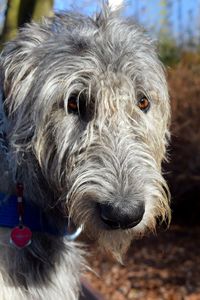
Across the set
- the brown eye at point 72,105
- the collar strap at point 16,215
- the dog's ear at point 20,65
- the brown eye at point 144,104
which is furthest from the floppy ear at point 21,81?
the brown eye at point 144,104

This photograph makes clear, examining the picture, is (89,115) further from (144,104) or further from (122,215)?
(122,215)

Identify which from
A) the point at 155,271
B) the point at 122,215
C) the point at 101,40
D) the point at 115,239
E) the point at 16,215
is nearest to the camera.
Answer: the point at 122,215

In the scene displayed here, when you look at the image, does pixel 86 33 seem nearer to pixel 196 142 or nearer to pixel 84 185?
pixel 84 185

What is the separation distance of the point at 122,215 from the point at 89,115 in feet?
1.60

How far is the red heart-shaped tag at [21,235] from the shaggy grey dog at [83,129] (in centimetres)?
6

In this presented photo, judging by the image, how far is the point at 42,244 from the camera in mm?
2912

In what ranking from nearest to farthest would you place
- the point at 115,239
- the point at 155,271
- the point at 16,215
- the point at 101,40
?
the point at 115,239 → the point at 101,40 → the point at 16,215 → the point at 155,271

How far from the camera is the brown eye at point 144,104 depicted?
275cm

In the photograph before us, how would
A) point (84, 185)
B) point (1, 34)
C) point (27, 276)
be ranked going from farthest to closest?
point (1, 34) < point (27, 276) < point (84, 185)

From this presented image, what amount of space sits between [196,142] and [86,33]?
414cm

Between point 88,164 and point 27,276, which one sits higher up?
point 88,164

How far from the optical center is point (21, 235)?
2.79 meters

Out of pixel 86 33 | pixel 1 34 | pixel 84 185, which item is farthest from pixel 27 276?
pixel 1 34

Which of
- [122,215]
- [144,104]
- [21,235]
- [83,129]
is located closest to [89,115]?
[83,129]
